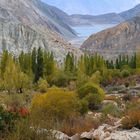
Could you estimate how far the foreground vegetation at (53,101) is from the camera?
9.25 metres

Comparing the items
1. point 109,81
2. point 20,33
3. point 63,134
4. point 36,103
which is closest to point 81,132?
point 63,134

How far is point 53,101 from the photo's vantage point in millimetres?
21719

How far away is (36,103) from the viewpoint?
22.1 meters

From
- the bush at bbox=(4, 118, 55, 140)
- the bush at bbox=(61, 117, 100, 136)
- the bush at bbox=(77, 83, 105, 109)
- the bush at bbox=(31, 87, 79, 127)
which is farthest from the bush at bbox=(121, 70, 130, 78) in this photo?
the bush at bbox=(4, 118, 55, 140)

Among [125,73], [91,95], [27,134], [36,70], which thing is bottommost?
[125,73]

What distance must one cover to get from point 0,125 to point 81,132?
2033mm

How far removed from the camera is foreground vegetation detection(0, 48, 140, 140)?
30.3ft

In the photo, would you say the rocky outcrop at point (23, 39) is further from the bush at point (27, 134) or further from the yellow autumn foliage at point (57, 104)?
the bush at point (27, 134)

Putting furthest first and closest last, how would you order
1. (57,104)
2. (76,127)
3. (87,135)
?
(57,104) < (76,127) < (87,135)

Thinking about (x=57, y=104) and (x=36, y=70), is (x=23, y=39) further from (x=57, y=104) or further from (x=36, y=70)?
(x=57, y=104)

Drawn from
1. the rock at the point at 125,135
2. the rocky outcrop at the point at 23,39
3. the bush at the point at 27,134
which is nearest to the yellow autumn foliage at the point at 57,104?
the rock at the point at 125,135

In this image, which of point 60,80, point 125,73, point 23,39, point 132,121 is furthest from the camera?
point 23,39

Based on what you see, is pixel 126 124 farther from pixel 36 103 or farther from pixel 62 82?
pixel 62 82

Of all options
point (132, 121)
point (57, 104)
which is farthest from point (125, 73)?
point (132, 121)
